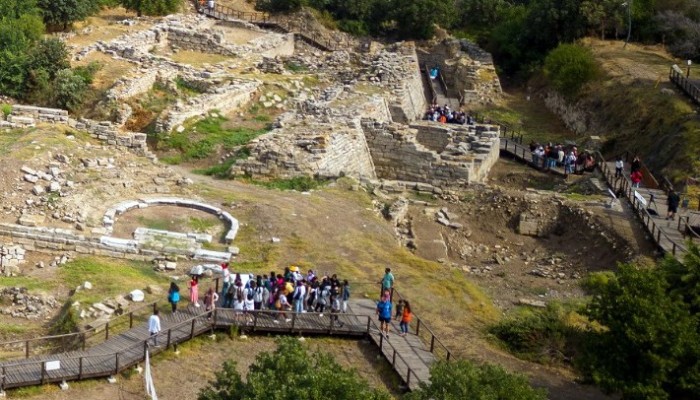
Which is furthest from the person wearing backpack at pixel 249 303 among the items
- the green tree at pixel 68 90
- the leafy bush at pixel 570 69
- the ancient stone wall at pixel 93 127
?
the leafy bush at pixel 570 69

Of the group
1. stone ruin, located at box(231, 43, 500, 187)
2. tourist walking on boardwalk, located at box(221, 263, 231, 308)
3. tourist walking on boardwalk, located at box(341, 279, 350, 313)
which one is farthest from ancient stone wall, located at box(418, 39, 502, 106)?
tourist walking on boardwalk, located at box(221, 263, 231, 308)

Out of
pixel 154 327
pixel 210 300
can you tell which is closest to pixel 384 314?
pixel 210 300

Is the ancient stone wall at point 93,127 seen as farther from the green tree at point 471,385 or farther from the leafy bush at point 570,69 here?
the leafy bush at point 570,69

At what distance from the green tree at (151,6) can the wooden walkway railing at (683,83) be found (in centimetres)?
2875

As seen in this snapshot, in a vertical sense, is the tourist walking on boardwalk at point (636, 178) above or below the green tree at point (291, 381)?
above

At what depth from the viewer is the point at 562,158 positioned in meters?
43.5

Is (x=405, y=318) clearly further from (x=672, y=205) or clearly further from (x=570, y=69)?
(x=570, y=69)

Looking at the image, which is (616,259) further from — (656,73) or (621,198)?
(656,73)

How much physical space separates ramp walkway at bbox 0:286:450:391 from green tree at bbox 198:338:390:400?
12.7ft

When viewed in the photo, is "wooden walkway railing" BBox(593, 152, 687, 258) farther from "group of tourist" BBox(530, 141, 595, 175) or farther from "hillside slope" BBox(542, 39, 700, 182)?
"group of tourist" BBox(530, 141, 595, 175)

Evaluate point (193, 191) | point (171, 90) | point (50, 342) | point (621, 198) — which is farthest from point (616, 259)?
point (171, 90)

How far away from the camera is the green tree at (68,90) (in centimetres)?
4097

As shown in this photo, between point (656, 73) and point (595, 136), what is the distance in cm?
664

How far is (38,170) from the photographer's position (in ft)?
98.9
